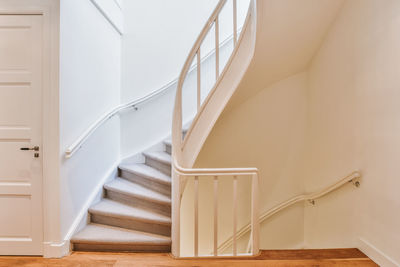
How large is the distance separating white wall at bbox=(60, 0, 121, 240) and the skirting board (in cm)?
4

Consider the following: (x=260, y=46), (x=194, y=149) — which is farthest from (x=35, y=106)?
(x=260, y=46)

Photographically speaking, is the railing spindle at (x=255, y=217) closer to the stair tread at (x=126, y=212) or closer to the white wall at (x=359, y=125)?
the stair tread at (x=126, y=212)

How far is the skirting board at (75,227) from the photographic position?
80.4 inches

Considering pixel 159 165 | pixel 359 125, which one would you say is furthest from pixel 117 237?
pixel 359 125

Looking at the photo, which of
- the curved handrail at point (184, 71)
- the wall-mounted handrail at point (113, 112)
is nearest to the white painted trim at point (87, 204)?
the wall-mounted handrail at point (113, 112)

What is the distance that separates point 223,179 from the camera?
11.1ft

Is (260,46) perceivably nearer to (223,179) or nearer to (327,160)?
(327,160)

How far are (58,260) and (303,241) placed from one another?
9.14 ft

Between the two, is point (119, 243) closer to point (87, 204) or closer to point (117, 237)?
point (117, 237)

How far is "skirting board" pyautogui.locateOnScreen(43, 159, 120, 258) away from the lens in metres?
2.04

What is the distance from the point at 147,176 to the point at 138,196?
28 centimetres

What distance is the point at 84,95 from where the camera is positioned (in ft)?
8.05

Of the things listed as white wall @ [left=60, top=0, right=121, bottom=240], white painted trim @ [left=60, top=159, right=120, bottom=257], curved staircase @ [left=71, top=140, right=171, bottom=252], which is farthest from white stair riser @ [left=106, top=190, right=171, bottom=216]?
white wall @ [left=60, top=0, right=121, bottom=240]

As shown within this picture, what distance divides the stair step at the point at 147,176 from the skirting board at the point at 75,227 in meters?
0.22
